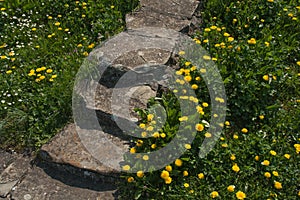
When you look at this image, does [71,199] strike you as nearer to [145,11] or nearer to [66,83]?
[66,83]

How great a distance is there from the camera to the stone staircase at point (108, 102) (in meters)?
3.29

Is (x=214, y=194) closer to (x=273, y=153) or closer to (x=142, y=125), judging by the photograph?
(x=273, y=153)

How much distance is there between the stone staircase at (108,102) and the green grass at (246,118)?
0.81ft

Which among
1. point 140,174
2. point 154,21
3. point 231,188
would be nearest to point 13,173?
point 140,174

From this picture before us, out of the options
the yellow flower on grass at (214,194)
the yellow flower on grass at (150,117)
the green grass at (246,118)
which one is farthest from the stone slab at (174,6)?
the yellow flower on grass at (214,194)

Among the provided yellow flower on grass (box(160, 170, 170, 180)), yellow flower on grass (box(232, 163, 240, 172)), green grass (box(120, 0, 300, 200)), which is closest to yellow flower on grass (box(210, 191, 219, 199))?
green grass (box(120, 0, 300, 200))

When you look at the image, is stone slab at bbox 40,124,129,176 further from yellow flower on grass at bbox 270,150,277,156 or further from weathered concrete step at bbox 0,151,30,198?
yellow flower on grass at bbox 270,150,277,156

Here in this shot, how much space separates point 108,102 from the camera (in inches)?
138

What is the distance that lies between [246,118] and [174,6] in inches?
72.5

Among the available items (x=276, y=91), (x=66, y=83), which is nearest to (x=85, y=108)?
(x=66, y=83)

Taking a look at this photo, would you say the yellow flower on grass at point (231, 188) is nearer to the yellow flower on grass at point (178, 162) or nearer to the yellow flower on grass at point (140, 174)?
the yellow flower on grass at point (178, 162)

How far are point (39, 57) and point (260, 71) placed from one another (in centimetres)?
255

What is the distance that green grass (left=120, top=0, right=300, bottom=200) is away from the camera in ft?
9.94

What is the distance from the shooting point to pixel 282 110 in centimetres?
370
